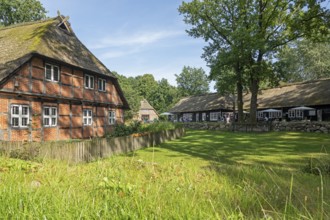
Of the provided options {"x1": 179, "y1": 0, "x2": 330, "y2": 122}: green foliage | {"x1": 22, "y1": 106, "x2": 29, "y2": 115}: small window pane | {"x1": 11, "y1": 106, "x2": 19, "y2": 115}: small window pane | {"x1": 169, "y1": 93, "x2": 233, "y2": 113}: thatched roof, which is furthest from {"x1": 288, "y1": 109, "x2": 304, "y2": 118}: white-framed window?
{"x1": 11, "y1": 106, "x2": 19, "y2": 115}: small window pane

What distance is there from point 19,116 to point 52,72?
426cm

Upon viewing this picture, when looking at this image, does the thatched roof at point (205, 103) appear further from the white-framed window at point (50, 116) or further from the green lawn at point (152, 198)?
the green lawn at point (152, 198)

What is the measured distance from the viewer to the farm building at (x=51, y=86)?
1673 centimetres

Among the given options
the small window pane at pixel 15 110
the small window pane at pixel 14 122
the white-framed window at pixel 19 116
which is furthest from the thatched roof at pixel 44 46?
the small window pane at pixel 14 122

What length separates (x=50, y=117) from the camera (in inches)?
765

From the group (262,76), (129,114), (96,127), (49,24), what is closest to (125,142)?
(96,127)

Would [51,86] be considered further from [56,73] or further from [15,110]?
[15,110]

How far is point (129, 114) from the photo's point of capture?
170 ft

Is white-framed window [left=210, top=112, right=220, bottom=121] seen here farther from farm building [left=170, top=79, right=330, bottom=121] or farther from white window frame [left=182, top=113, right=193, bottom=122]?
white window frame [left=182, top=113, right=193, bottom=122]

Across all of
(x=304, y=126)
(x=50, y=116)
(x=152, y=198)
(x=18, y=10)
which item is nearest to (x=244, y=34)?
(x=304, y=126)

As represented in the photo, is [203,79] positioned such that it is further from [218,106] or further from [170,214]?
[170,214]

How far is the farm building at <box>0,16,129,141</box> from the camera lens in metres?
16.7

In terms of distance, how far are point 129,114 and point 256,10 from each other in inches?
1219

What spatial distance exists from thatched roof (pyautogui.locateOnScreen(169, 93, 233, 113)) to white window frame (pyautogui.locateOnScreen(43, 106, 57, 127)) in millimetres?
30049
